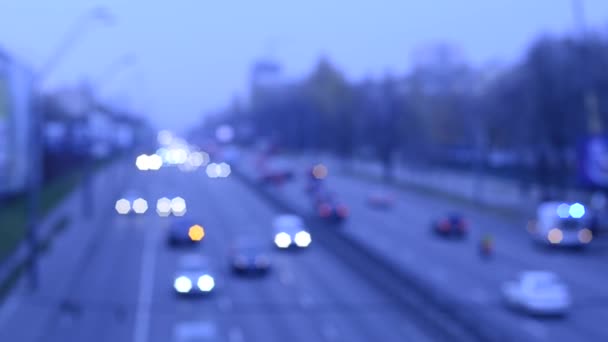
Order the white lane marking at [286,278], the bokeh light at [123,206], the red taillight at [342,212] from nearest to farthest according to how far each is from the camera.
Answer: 1. the white lane marking at [286,278]
2. the red taillight at [342,212]
3. the bokeh light at [123,206]

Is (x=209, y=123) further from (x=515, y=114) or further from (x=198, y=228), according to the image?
(x=198, y=228)

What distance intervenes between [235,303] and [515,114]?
1982cm

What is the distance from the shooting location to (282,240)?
2130cm

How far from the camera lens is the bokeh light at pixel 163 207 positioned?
2498cm

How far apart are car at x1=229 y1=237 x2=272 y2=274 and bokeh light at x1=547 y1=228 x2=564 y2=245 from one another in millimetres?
7494

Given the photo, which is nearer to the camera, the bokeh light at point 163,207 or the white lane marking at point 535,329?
the white lane marking at point 535,329

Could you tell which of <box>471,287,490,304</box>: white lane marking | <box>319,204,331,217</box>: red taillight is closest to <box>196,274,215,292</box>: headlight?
<box>471,287,490,304</box>: white lane marking

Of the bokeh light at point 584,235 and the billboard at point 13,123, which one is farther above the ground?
the billboard at point 13,123

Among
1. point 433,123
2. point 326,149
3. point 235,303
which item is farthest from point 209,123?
point 235,303

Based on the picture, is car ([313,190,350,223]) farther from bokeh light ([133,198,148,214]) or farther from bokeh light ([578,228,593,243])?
bokeh light ([578,228,593,243])

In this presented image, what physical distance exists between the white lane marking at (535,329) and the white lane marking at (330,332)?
2.65m

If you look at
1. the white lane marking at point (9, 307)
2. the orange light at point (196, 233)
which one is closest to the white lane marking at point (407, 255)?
the orange light at point (196, 233)

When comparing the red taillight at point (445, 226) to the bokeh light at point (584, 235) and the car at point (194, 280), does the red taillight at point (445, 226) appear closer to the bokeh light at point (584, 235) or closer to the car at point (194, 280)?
the bokeh light at point (584, 235)

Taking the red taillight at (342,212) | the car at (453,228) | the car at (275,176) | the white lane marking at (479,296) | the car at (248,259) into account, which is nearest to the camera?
the white lane marking at (479,296)
